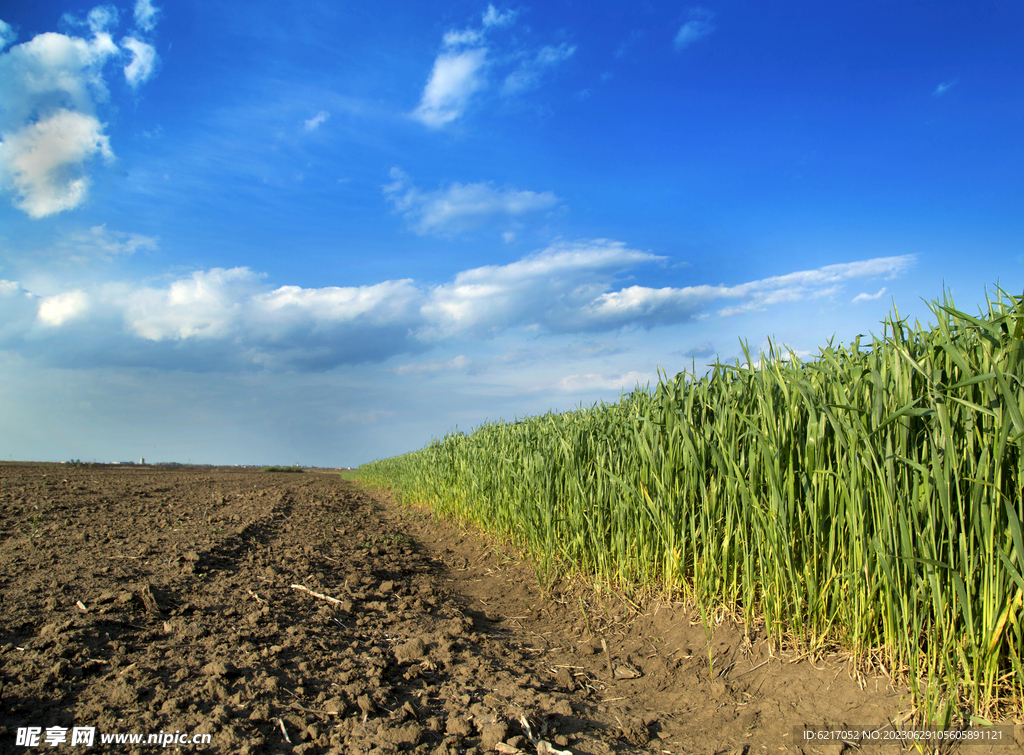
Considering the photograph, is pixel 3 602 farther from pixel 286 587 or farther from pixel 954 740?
pixel 954 740

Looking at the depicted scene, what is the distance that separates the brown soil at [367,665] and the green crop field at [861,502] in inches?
8.5

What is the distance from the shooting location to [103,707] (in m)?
1.95

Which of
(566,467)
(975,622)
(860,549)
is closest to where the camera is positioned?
(975,622)

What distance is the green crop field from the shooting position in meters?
1.91

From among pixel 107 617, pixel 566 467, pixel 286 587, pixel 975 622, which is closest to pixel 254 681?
pixel 107 617

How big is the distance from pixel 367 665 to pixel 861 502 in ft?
7.66

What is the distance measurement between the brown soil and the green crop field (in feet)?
0.71

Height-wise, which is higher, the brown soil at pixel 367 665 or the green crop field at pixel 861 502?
the green crop field at pixel 861 502

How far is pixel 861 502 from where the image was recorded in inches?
86.0

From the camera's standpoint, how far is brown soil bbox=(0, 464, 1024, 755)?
198cm

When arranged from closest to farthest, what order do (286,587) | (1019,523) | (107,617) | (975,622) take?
(1019,523) → (975,622) → (107,617) → (286,587)

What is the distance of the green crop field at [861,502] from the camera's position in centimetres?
191

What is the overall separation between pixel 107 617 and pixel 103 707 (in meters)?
1.05

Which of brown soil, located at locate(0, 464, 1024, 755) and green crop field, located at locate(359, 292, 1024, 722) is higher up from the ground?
green crop field, located at locate(359, 292, 1024, 722)
